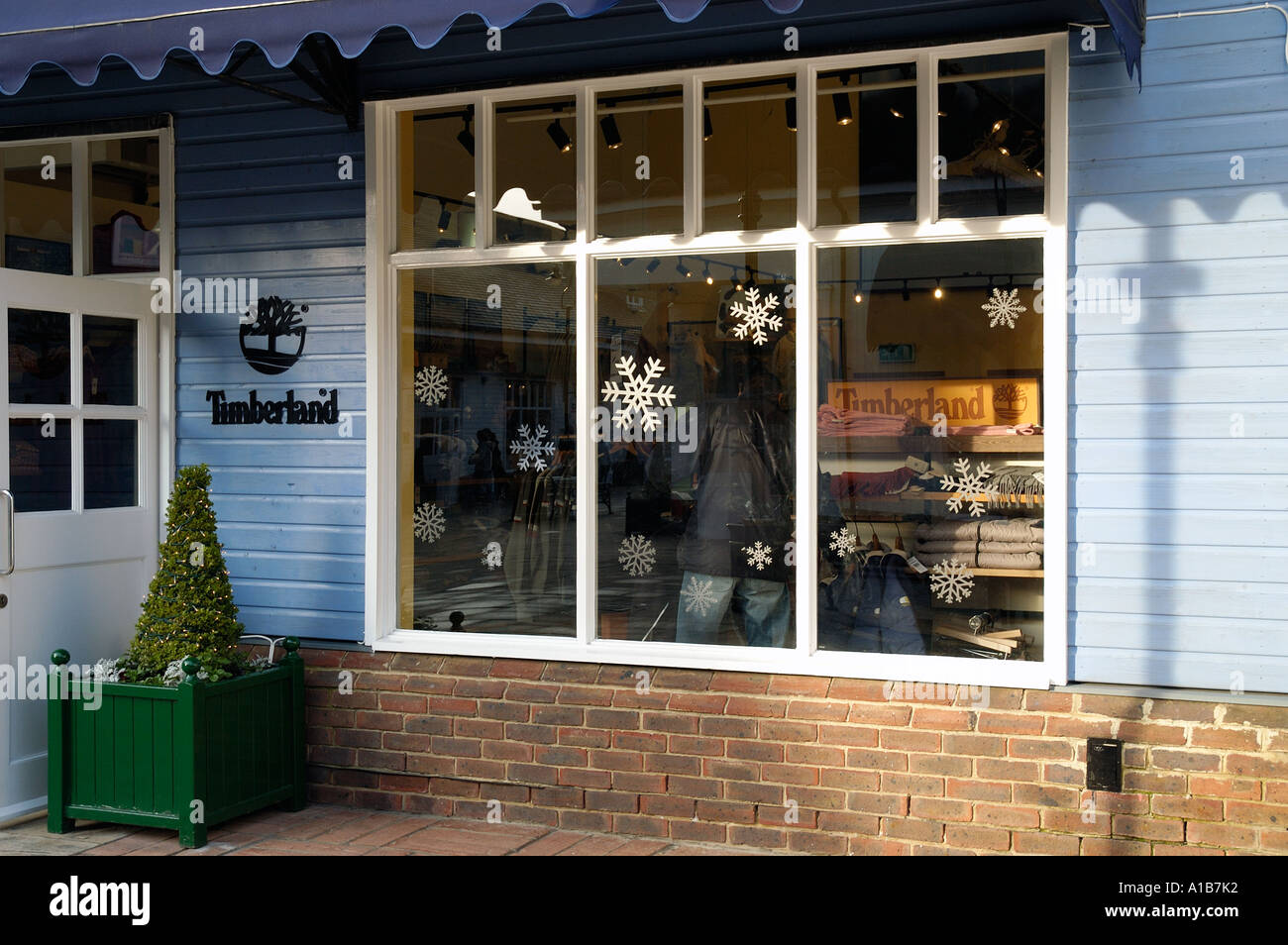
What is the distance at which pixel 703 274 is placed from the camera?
524 centimetres

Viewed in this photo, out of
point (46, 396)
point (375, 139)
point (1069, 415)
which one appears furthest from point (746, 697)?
point (46, 396)

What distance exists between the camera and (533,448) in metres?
5.50

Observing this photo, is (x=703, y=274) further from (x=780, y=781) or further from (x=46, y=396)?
(x=46, y=396)

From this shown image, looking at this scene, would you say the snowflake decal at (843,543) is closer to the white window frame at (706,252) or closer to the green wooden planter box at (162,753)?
the white window frame at (706,252)

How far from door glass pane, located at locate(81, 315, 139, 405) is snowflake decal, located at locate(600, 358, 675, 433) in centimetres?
228

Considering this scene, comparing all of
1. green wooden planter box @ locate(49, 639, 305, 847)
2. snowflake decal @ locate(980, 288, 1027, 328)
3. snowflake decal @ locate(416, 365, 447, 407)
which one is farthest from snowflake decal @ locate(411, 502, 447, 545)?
snowflake decal @ locate(980, 288, 1027, 328)

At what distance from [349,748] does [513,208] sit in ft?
8.22

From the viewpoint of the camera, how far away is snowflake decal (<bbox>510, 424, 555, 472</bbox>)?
5477 millimetres

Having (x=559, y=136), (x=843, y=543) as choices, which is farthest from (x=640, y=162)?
(x=843, y=543)

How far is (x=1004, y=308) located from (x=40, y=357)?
13.2 feet

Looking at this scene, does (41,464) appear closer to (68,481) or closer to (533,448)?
(68,481)

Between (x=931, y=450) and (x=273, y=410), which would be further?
(x=273, y=410)

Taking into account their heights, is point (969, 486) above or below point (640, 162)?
below

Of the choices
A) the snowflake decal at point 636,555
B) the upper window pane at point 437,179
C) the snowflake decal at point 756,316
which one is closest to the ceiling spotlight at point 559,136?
the upper window pane at point 437,179
